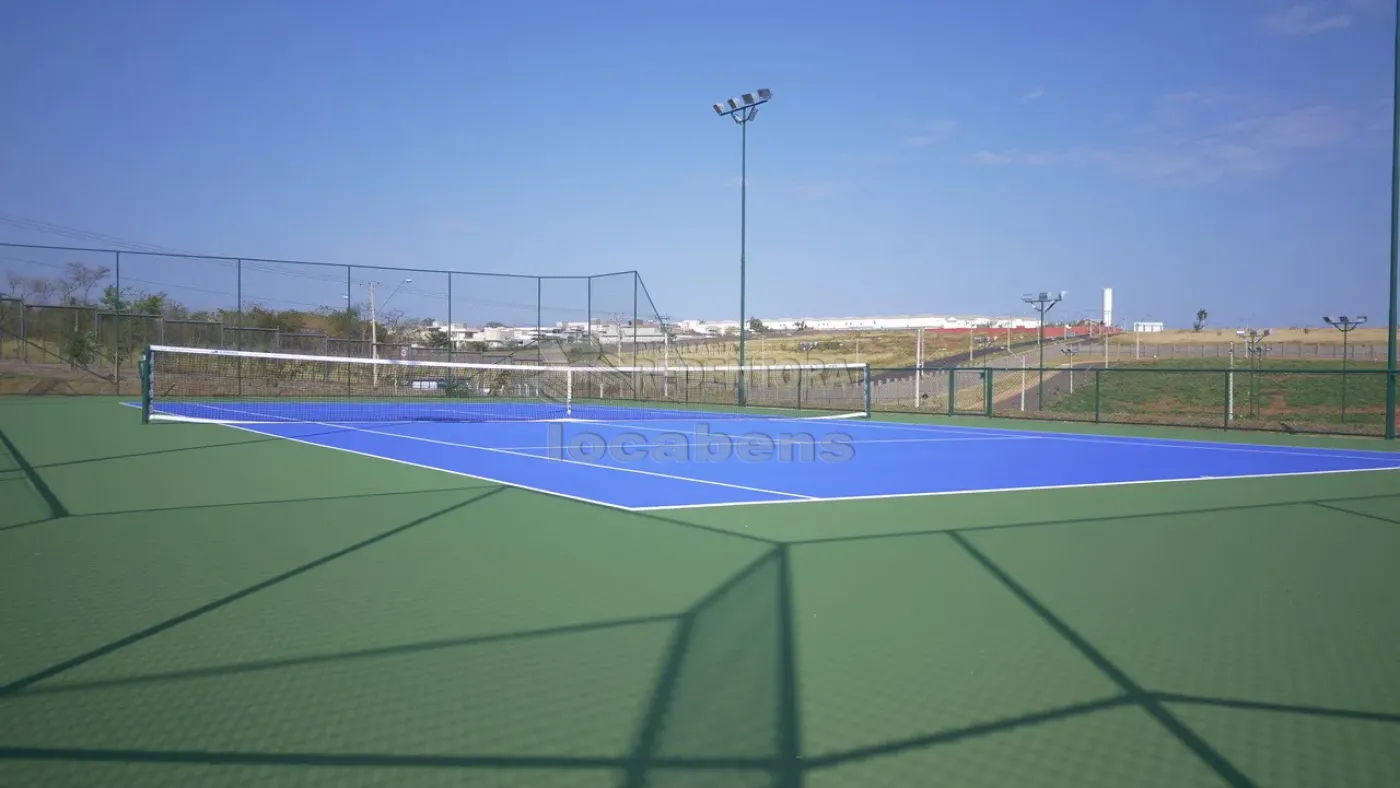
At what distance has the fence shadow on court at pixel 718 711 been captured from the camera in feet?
9.70

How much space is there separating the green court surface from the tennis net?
49.7ft

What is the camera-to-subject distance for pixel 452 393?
32.2 metres

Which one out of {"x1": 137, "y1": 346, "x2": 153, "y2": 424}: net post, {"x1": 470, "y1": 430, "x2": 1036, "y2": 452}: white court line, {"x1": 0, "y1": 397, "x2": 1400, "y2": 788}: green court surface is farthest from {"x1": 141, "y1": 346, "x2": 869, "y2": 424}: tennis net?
{"x1": 0, "y1": 397, "x2": 1400, "y2": 788}: green court surface

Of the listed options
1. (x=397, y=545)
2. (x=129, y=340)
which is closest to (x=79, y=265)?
(x=129, y=340)

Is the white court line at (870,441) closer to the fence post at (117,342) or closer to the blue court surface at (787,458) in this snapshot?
the blue court surface at (787,458)

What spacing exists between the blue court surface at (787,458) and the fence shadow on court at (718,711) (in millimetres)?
3745

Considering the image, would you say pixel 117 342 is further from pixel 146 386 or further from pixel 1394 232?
pixel 1394 232

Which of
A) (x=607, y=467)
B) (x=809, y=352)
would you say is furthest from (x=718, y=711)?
(x=809, y=352)

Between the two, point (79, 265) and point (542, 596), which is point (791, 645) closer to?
point (542, 596)

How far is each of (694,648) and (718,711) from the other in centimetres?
72

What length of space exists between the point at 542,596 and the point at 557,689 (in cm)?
144

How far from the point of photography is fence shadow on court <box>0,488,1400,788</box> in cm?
296

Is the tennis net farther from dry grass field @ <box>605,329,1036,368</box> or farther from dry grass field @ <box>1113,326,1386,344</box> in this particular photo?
dry grass field @ <box>1113,326,1386,344</box>

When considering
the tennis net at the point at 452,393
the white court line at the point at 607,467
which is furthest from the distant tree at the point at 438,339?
the white court line at the point at 607,467
